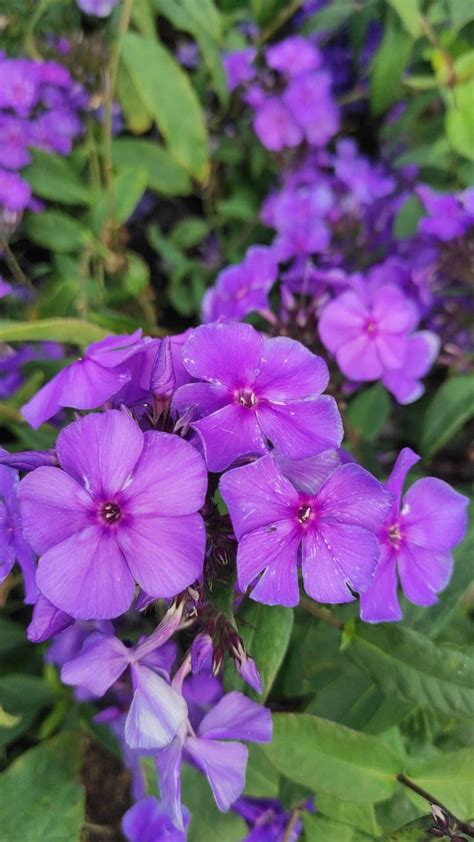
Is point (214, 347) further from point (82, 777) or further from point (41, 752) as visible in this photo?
point (82, 777)

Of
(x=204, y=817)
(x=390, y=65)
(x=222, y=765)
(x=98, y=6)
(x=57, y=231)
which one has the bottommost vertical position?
(x=204, y=817)

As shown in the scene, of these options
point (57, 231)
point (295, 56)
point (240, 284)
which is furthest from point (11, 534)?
point (295, 56)

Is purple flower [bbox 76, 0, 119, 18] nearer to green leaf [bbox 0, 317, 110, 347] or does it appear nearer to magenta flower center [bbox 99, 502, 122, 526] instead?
green leaf [bbox 0, 317, 110, 347]

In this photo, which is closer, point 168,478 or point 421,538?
point 168,478

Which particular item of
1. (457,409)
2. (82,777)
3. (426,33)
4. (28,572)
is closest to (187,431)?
(28,572)

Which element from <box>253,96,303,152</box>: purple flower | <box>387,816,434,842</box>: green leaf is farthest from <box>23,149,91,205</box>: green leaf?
<box>387,816,434,842</box>: green leaf

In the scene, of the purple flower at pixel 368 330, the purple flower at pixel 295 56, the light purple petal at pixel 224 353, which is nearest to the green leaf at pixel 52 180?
the purple flower at pixel 295 56

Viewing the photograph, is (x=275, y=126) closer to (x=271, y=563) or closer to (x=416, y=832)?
(x=271, y=563)

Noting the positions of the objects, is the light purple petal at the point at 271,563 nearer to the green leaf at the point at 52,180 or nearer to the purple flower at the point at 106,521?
the purple flower at the point at 106,521
